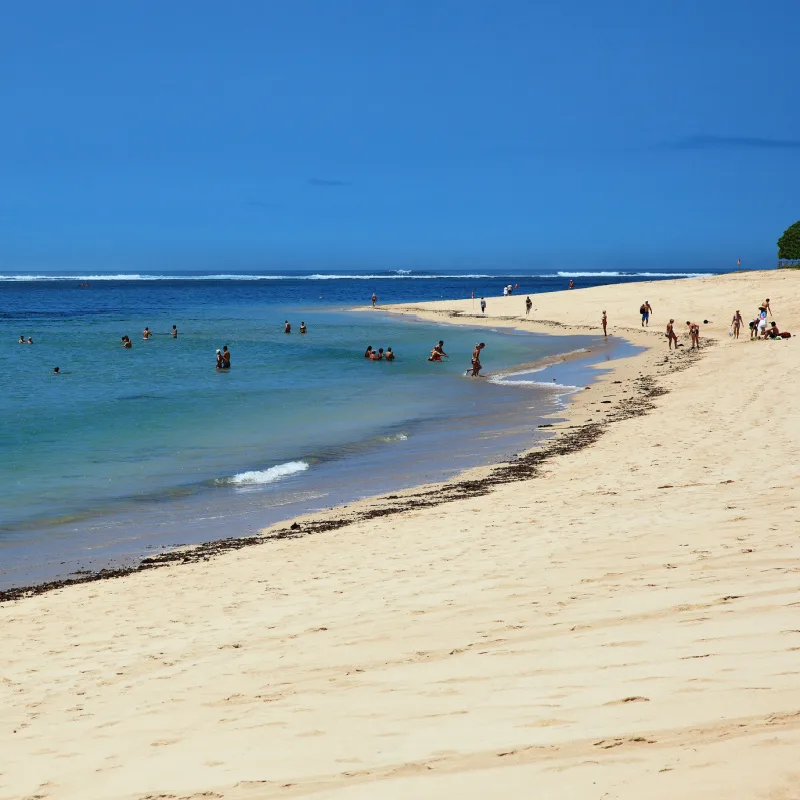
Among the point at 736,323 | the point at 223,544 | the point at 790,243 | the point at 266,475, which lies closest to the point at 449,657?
the point at 223,544

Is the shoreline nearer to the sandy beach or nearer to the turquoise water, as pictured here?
the sandy beach

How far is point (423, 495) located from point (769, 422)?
701 cm

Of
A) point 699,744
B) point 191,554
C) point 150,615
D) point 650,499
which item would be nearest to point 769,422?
point 650,499

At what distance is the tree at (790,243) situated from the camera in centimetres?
6731

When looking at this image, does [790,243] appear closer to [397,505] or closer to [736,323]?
[736,323]

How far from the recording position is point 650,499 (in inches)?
420

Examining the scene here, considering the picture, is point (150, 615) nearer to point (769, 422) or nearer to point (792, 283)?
point (769, 422)

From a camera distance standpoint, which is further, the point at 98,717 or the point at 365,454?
the point at 365,454

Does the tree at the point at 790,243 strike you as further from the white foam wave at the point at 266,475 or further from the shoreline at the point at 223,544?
the white foam wave at the point at 266,475

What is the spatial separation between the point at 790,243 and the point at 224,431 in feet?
195

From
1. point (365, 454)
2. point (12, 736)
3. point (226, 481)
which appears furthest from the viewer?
point (365, 454)

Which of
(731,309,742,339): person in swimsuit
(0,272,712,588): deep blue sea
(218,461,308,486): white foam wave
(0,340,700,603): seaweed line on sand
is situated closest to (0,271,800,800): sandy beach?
(0,340,700,603): seaweed line on sand

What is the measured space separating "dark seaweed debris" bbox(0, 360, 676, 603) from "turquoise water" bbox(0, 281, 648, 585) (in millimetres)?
760

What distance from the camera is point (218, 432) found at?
2136 cm
